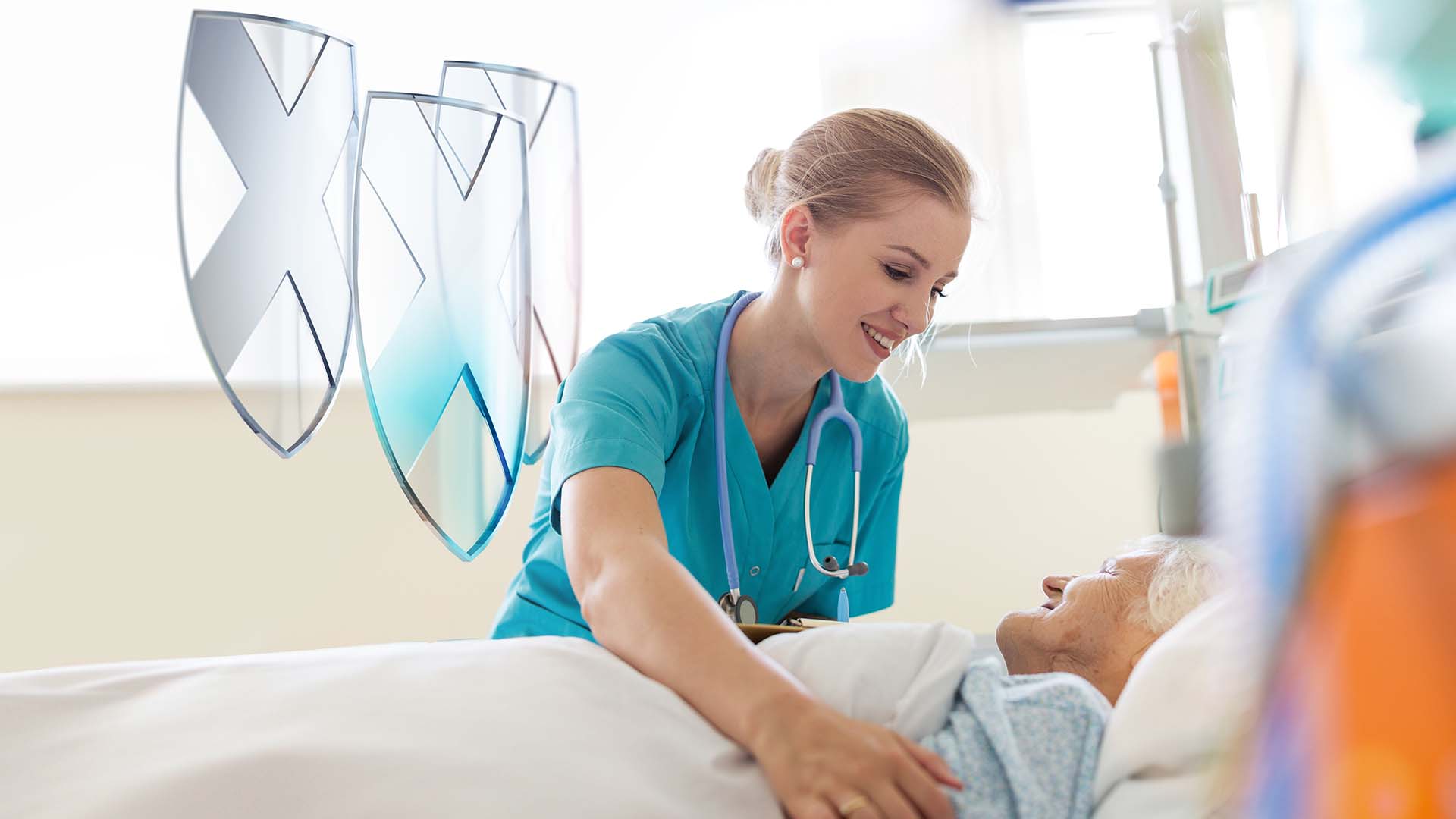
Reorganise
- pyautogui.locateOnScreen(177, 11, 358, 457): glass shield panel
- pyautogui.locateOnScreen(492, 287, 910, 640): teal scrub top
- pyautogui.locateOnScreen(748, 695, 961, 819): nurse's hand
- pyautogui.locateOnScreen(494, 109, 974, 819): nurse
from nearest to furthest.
A: pyautogui.locateOnScreen(748, 695, 961, 819): nurse's hand → pyautogui.locateOnScreen(494, 109, 974, 819): nurse → pyautogui.locateOnScreen(492, 287, 910, 640): teal scrub top → pyautogui.locateOnScreen(177, 11, 358, 457): glass shield panel

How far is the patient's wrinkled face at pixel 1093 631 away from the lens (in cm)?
122

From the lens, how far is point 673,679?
2.96ft

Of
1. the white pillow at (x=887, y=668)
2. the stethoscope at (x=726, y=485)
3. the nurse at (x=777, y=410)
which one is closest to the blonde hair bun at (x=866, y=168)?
the nurse at (x=777, y=410)

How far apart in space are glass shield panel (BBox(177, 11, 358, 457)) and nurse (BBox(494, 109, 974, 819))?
78 cm

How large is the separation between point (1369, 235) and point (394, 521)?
79.2 inches

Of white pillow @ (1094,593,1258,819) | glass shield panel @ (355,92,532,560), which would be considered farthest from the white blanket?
glass shield panel @ (355,92,532,560)

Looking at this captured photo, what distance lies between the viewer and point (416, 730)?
0.81m

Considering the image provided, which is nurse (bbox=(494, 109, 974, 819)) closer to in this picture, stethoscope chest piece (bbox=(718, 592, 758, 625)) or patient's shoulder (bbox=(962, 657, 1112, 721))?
stethoscope chest piece (bbox=(718, 592, 758, 625))

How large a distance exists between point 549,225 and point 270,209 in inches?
20.5

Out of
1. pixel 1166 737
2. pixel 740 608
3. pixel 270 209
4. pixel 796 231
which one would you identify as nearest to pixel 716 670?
pixel 1166 737

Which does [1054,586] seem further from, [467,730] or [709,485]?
[467,730]

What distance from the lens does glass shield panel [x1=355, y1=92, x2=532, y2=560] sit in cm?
207

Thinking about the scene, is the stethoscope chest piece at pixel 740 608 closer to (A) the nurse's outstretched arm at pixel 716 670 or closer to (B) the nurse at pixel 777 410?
(B) the nurse at pixel 777 410

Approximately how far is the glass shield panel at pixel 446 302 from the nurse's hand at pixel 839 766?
1388 millimetres
